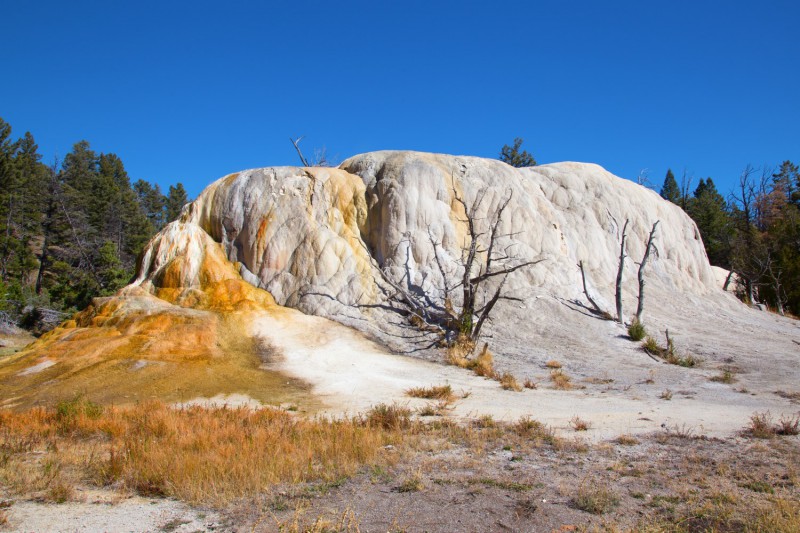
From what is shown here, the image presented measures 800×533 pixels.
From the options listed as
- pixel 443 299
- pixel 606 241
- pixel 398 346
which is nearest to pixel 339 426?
pixel 398 346

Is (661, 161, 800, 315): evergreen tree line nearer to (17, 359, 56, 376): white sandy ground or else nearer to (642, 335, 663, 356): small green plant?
(642, 335, 663, 356): small green plant

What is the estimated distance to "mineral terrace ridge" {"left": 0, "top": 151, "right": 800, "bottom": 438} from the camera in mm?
12789

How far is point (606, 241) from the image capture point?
24.2m

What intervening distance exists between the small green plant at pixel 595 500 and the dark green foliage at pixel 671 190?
5147cm

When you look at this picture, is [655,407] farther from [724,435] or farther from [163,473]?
Answer: [163,473]

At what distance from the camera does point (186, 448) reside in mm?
7832

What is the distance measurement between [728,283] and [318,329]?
2512cm

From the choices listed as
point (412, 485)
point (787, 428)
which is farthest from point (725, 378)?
point (412, 485)

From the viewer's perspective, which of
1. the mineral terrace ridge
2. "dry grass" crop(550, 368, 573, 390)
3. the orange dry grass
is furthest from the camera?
"dry grass" crop(550, 368, 573, 390)

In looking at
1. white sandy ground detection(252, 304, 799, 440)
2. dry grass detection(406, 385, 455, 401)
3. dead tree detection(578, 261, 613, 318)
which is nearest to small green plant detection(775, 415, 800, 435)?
white sandy ground detection(252, 304, 799, 440)

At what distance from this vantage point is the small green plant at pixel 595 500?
5645mm

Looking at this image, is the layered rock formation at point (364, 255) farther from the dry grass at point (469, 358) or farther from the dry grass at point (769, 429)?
the dry grass at point (769, 429)

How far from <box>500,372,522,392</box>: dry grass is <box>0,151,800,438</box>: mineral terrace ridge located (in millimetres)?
386

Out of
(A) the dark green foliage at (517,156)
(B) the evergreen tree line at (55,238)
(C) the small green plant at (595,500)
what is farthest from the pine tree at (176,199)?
(C) the small green plant at (595,500)
